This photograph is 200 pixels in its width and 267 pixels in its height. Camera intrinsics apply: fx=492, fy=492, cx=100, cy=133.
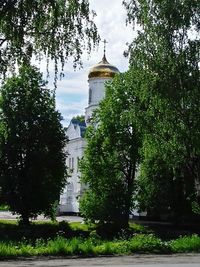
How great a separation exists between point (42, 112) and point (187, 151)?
17892 millimetres

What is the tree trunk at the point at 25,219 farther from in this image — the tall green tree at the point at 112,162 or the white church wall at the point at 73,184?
the white church wall at the point at 73,184

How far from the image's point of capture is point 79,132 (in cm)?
6556

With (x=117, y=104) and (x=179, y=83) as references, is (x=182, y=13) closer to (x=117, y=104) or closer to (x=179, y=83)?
(x=179, y=83)

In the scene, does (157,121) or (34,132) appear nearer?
(157,121)

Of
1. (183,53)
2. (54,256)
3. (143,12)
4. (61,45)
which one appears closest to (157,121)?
(183,53)

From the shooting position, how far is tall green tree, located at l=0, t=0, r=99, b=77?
1177cm

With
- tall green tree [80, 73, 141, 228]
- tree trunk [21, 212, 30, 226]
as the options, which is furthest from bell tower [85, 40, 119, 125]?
tree trunk [21, 212, 30, 226]

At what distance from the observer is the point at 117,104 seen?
3897 cm

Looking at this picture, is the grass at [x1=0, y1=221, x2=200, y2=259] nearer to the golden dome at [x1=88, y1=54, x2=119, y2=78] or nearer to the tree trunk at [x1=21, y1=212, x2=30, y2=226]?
the tree trunk at [x1=21, y1=212, x2=30, y2=226]

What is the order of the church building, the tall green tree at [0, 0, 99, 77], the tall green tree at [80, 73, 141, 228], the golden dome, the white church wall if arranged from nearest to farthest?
1. the tall green tree at [0, 0, 99, 77]
2. the tall green tree at [80, 73, 141, 228]
3. the golden dome
4. the church building
5. the white church wall

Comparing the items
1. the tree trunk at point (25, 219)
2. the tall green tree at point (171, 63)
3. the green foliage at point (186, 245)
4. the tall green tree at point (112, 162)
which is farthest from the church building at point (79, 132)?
the green foliage at point (186, 245)

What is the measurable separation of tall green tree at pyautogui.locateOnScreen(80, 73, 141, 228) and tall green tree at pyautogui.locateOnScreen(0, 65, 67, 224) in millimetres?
2517

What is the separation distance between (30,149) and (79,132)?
2766 cm

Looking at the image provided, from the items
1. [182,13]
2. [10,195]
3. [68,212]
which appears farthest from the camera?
[68,212]
